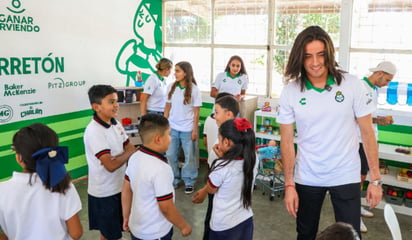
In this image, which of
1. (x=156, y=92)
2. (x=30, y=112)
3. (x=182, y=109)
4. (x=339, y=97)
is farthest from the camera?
(x=156, y=92)

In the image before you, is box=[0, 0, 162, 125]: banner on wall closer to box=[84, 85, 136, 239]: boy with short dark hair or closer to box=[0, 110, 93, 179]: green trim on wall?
box=[0, 110, 93, 179]: green trim on wall

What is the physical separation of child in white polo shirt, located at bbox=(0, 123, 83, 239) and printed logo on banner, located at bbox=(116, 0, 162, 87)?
12.1ft

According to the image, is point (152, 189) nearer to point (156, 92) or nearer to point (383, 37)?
point (156, 92)

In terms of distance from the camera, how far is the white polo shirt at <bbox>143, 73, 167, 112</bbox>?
15.5 ft

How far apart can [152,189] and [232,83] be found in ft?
10.3

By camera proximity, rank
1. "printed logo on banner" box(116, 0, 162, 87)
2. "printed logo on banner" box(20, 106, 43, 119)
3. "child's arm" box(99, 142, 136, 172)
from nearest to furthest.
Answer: "child's arm" box(99, 142, 136, 172) < "printed logo on banner" box(20, 106, 43, 119) < "printed logo on banner" box(116, 0, 162, 87)

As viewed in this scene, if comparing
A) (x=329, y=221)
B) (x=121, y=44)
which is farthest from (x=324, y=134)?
(x=121, y=44)

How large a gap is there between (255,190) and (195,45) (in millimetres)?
2555

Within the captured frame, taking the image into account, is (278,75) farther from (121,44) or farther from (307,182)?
(307,182)

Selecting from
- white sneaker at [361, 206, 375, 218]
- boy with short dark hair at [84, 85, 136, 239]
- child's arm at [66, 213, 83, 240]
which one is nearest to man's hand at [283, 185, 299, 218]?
child's arm at [66, 213, 83, 240]

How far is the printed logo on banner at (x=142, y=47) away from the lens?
5.36m

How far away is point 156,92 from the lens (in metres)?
4.80

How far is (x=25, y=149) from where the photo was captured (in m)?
1.62

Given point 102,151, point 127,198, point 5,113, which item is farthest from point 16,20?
point 127,198
